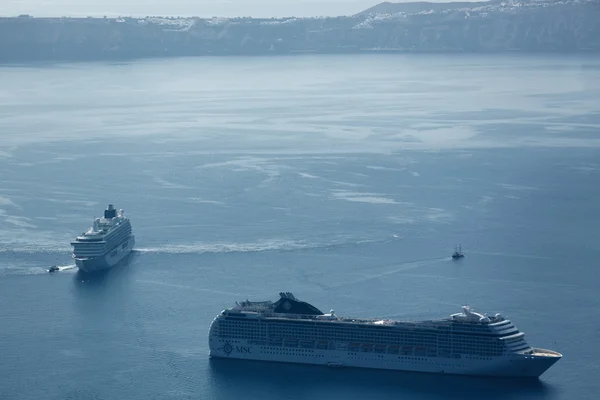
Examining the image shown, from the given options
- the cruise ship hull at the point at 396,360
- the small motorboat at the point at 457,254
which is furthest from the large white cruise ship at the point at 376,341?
the small motorboat at the point at 457,254

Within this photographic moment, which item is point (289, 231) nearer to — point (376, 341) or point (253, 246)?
point (253, 246)

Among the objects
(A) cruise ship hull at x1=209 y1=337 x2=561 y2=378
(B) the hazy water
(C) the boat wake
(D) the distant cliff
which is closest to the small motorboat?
(B) the hazy water

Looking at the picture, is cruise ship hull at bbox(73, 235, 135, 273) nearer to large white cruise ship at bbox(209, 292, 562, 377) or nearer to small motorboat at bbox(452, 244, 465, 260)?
large white cruise ship at bbox(209, 292, 562, 377)

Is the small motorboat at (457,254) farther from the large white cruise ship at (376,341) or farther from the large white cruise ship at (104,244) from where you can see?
the large white cruise ship at (104,244)

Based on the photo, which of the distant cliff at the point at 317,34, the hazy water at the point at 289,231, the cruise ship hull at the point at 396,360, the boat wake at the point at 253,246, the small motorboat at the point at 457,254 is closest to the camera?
the cruise ship hull at the point at 396,360

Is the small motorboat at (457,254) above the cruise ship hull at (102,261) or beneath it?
above

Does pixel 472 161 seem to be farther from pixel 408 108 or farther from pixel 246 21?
pixel 246 21
